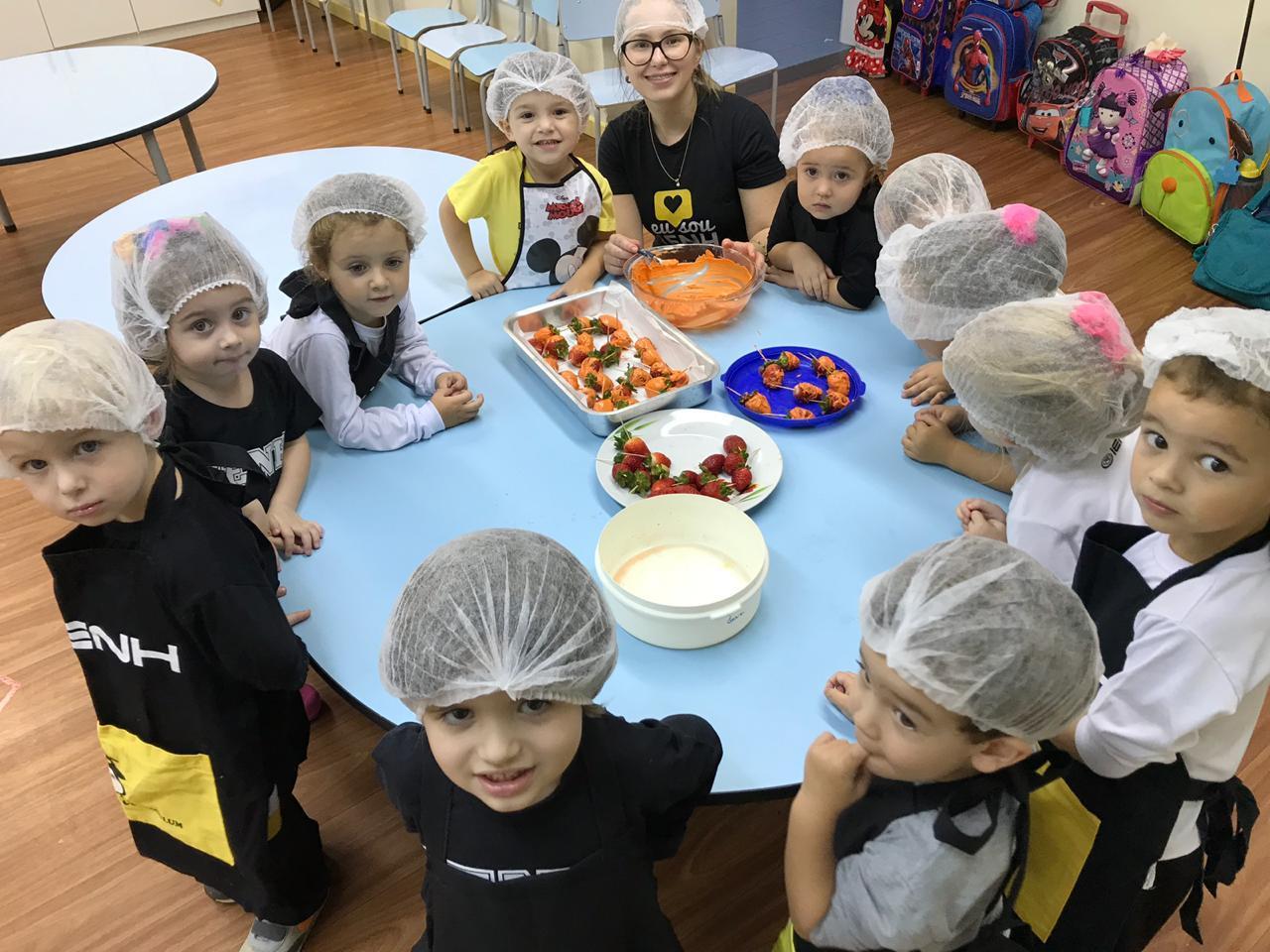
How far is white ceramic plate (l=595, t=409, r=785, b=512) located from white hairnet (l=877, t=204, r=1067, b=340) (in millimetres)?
379

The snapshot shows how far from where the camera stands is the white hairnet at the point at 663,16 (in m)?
2.33

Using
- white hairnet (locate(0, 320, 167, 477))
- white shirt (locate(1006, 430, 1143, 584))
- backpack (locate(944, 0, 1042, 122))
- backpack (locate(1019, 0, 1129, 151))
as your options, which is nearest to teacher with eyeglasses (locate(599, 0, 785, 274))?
white shirt (locate(1006, 430, 1143, 584))

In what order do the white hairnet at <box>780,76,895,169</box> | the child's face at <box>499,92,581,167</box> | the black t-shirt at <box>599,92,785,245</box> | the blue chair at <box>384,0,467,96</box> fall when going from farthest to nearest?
the blue chair at <box>384,0,467,96</box> < the black t-shirt at <box>599,92,785,245</box> < the child's face at <box>499,92,581,167</box> < the white hairnet at <box>780,76,895,169</box>

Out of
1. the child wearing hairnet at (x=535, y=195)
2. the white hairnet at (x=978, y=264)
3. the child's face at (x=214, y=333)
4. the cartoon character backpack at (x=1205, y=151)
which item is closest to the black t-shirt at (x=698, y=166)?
the child wearing hairnet at (x=535, y=195)

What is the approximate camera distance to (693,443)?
1.82 m

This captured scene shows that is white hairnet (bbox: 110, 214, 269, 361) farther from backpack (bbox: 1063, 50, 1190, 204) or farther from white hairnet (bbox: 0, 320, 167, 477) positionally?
backpack (bbox: 1063, 50, 1190, 204)

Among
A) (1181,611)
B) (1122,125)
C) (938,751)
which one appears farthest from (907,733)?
(1122,125)

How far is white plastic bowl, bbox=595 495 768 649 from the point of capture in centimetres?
139

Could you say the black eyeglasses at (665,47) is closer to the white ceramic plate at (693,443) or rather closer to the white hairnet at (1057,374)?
the white ceramic plate at (693,443)

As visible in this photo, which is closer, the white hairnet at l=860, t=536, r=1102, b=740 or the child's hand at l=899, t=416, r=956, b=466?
the white hairnet at l=860, t=536, r=1102, b=740

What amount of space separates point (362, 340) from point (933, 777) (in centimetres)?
143

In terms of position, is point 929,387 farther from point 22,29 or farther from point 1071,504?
point 22,29

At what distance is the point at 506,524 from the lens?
5.52 feet

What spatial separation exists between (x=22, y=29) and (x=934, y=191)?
20.8 ft
